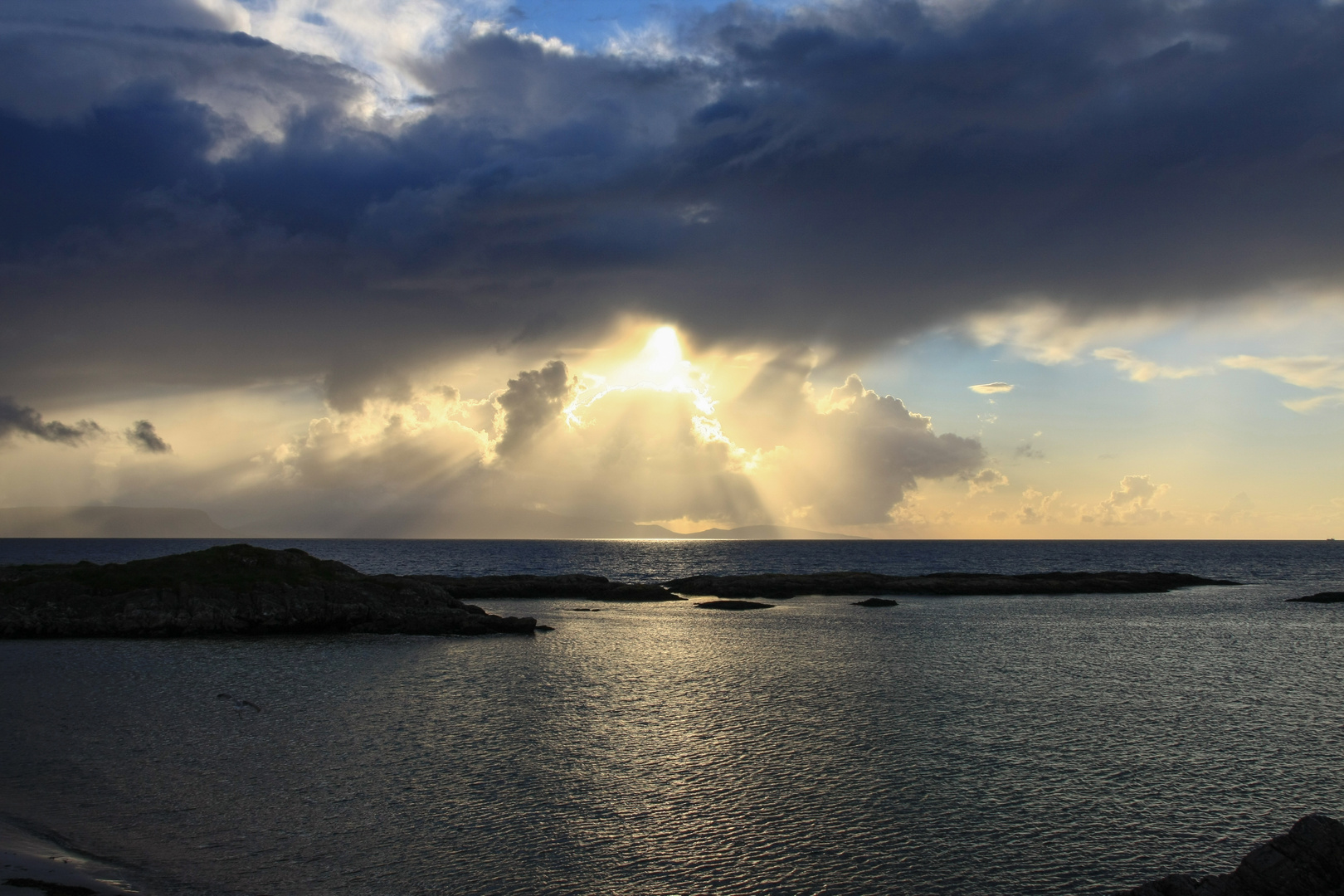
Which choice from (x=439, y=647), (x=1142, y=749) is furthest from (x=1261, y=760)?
(x=439, y=647)

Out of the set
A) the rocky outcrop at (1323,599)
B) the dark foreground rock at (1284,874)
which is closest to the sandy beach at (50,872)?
the dark foreground rock at (1284,874)

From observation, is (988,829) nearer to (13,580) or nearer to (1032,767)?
(1032,767)

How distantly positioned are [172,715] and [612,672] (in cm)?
1981

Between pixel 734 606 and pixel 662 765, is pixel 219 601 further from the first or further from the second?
pixel 662 765

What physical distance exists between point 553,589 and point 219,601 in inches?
1803

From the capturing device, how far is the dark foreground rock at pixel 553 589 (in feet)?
308

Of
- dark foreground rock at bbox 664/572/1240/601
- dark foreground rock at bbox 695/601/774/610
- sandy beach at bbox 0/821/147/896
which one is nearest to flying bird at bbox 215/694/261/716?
sandy beach at bbox 0/821/147/896

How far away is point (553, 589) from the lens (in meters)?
100

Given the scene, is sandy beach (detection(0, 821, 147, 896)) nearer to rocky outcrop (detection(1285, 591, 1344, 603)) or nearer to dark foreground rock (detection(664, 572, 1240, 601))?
dark foreground rock (detection(664, 572, 1240, 601))

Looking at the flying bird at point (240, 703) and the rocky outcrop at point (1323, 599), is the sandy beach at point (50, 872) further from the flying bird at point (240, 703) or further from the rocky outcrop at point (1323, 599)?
the rocky outcrop at point (1323, 599)

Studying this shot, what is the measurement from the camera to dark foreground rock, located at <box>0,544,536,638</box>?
55344 mm

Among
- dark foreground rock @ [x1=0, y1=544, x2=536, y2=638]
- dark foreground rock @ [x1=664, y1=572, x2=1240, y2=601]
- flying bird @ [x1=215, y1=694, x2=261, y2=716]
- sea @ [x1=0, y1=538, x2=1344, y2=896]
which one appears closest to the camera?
sea @ [x1=0, y1=538, x2=1344, y2=896]

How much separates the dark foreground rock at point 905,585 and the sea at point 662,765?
5000cm

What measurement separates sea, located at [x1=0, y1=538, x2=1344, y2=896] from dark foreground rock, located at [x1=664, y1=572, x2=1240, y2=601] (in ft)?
164
